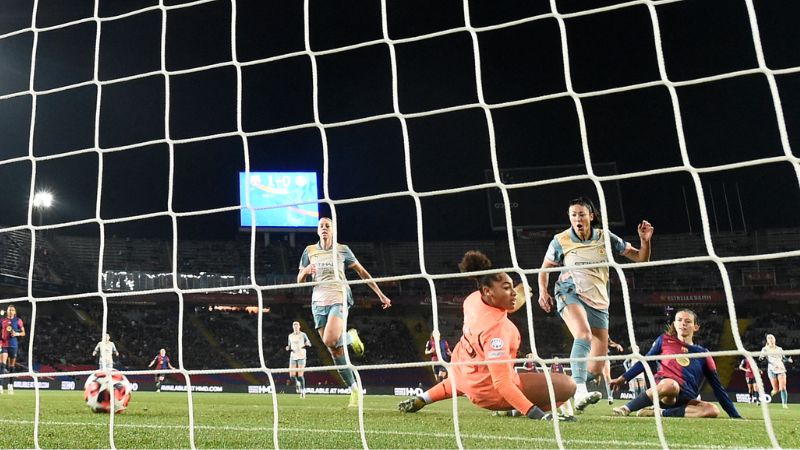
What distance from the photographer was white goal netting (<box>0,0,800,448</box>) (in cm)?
1802

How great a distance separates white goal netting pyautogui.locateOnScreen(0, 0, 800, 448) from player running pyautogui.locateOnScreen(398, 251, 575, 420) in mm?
12242

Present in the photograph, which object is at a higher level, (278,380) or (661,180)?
(661,180)

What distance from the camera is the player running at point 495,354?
12.6ft

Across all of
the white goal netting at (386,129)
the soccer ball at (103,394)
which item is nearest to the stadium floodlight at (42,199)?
the white goal netting at (386,129)

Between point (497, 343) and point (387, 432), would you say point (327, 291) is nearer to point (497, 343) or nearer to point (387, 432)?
point (387, 432)

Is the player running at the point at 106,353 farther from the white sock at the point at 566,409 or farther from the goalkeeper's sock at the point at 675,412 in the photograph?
the goalkeeper's sock at the point at 675,412

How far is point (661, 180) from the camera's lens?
20547 mm

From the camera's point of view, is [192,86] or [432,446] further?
[192,86]

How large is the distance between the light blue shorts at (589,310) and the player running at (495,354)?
1.91 ft

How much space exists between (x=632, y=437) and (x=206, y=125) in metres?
18.6

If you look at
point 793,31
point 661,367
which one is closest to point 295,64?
point 793,31

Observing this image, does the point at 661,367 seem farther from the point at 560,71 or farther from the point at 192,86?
the point at 192,86

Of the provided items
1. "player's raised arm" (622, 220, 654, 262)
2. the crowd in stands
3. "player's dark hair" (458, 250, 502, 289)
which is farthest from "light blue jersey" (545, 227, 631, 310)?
the crowd in stands

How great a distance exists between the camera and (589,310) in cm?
462
